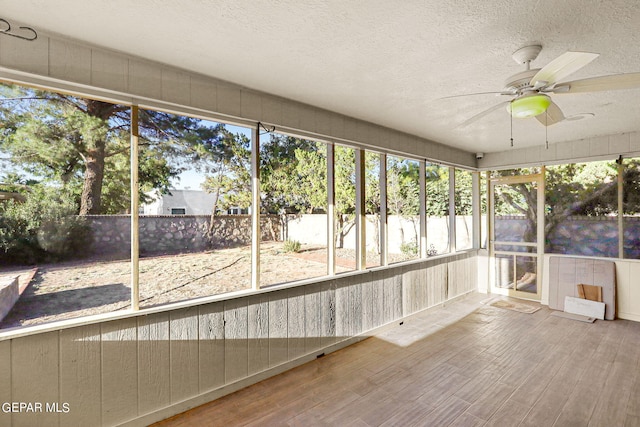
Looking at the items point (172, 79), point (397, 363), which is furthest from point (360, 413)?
point (172, 79)

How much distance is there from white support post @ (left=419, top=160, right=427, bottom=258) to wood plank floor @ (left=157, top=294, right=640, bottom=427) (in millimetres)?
1206

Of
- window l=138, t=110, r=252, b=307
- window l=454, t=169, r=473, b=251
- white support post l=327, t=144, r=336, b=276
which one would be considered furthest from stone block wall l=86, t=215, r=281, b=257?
window l=454, t=169, r=473, b=251

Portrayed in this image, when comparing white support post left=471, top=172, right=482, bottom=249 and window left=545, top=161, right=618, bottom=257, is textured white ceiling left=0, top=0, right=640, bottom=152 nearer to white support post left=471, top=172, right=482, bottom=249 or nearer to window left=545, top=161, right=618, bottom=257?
window left=545, top=161, right=618, bottom=257

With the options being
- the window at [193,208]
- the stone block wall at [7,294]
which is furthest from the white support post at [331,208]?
the stone block wall at [7,294]

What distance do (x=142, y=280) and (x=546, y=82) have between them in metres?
2.99

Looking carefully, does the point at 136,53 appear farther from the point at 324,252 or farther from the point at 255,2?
the point at 324,252

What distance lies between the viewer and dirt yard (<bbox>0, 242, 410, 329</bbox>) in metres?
1.87

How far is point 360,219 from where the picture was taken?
354 centimetres

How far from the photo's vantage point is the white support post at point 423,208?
4507 mm

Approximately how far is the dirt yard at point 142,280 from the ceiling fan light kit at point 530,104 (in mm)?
2231

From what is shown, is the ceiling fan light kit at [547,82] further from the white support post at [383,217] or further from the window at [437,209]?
the window at [437,209]

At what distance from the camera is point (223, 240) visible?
2646mm

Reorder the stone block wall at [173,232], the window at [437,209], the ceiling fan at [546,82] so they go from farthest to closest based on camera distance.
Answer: the window at [437,209], the stone block wall at [173,232], the ceiling fan at [546,82]

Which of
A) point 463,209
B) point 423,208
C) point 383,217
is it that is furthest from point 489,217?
point 383,217
